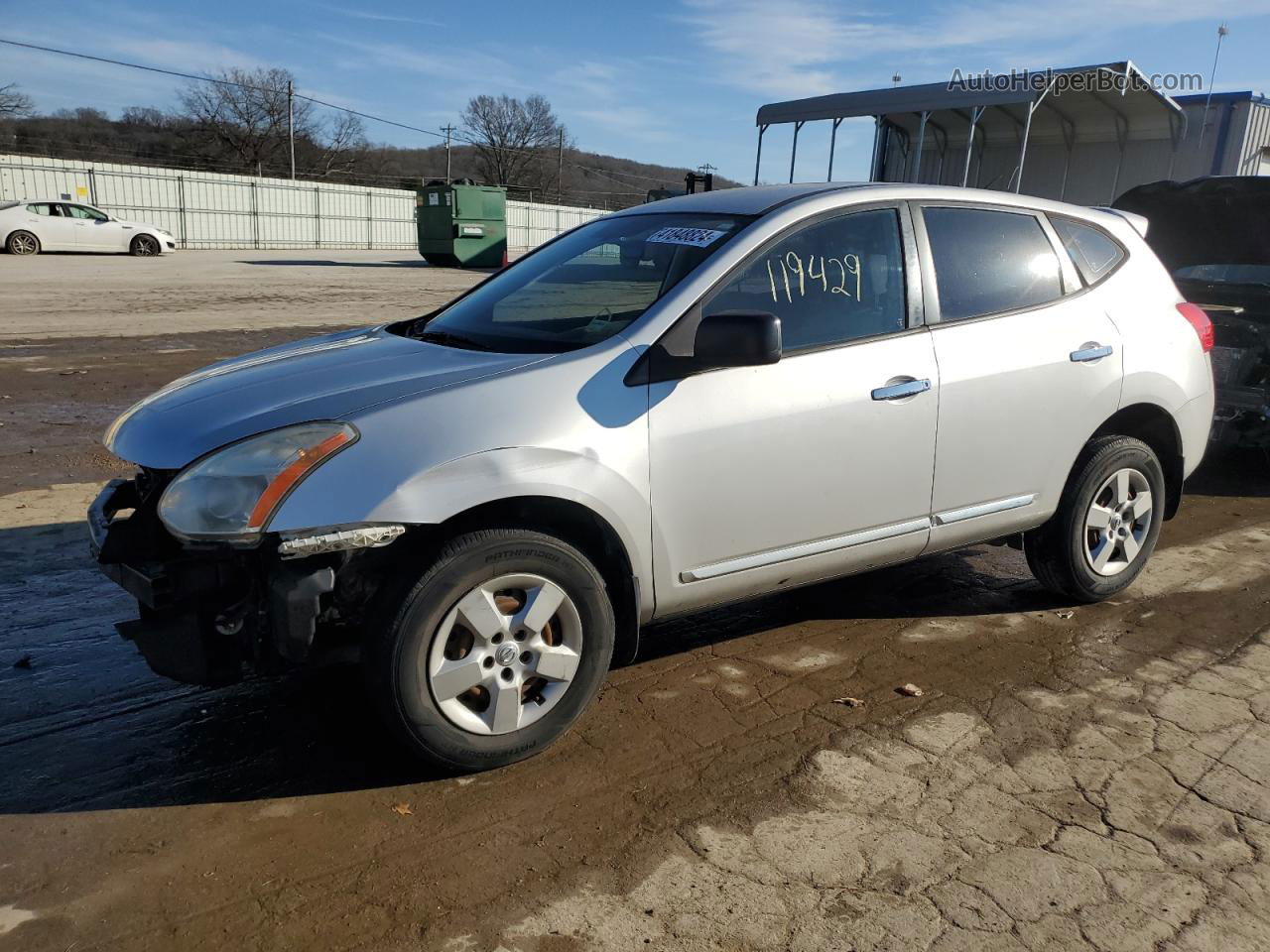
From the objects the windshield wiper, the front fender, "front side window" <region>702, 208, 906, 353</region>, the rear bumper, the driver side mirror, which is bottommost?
the rear bumper

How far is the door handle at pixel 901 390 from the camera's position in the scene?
11.9 feet

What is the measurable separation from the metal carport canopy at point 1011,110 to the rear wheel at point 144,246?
739 inches

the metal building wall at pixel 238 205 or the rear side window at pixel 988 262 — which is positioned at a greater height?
the metal building wall at pixel 238 205

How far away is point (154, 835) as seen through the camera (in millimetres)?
2756

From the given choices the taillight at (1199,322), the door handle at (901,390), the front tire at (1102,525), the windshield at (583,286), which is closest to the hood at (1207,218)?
the taillight at (1199,322)

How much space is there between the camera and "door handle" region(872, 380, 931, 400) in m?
3.63

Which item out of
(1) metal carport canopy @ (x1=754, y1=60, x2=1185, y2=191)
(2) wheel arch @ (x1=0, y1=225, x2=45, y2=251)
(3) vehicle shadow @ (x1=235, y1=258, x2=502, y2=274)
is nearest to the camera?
(1) metal carport canopy @ (x1=754, y1=60, x2=1185, y2=191)

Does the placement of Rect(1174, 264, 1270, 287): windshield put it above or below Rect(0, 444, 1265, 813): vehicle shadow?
above

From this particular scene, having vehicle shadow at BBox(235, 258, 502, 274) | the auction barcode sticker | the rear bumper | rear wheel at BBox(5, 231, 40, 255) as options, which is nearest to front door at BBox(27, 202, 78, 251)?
rear wheel at BBox(5, 231, 40, 255)

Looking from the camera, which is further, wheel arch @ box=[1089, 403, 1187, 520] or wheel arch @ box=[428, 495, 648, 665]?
wheel arch @ box=[1089, 403, 1187, 520]

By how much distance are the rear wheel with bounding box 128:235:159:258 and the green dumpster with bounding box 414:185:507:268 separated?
305 inches

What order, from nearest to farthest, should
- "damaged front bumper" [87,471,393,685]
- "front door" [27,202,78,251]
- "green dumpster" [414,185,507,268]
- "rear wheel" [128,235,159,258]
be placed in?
1. "damaged front bumper" [87,471,393,685]
2. "front door" [27,202,78,251]
3. "rear wheel" [128,235,159,258]
4. "green dumpster" [414,185,507,268]

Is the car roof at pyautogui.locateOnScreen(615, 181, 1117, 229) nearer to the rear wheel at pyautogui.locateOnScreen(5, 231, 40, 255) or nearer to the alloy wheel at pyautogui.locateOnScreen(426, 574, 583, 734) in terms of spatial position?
the alloy wheel at pyautogui.locateOnScreen(426, 574, 583, 734)

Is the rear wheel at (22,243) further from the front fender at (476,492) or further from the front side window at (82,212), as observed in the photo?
the front fender at (476,492)
